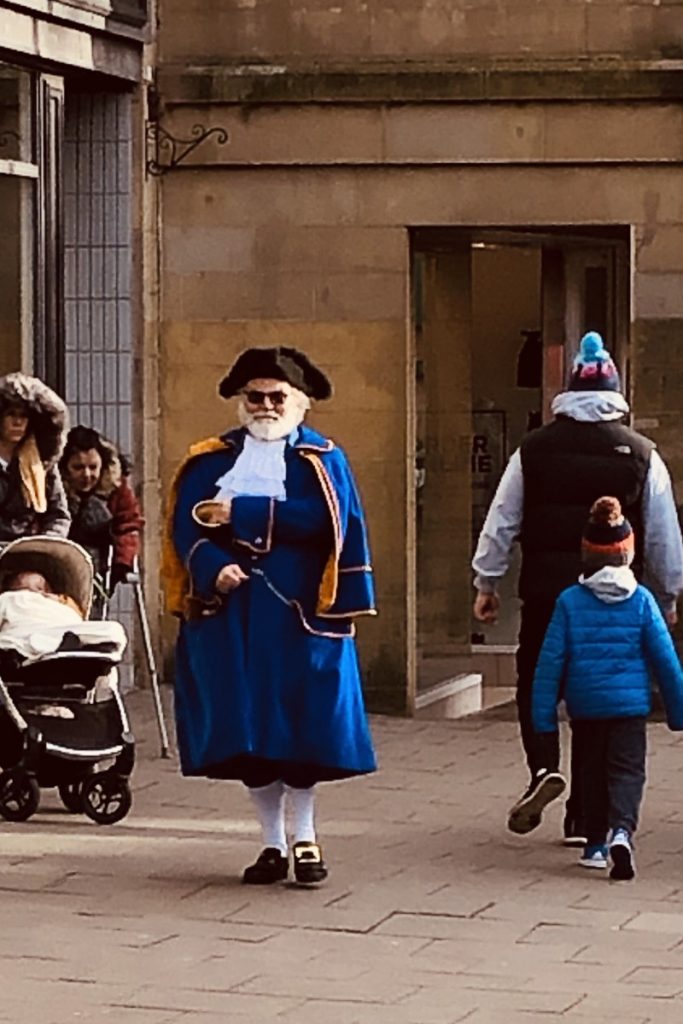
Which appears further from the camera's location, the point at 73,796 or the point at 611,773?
the point at 73,796

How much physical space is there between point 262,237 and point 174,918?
655 cm

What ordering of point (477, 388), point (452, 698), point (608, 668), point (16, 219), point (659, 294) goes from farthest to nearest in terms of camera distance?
1. point (477, 388)
2. point (452, 698)
3. point (659, 294)
4. point (16, 219)
5. point (608, 668)

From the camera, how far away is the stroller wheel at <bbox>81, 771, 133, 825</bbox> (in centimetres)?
1109

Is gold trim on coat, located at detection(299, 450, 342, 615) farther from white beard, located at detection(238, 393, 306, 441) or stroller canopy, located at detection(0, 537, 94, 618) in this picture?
stroller canopy, located at detection(0, 537, 94, 618)

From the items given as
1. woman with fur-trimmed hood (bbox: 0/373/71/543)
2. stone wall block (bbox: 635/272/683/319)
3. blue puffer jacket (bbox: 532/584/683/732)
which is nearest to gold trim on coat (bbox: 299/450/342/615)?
blue puffer jacket (bbox: 532/584/683/732)

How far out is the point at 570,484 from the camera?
35.3 feet

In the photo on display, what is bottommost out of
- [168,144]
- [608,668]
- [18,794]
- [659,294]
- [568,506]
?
[18,794]

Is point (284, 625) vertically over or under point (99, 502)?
under

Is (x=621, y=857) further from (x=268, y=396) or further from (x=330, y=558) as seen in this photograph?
(x=268, y=396)

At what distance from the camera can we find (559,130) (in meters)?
14.9

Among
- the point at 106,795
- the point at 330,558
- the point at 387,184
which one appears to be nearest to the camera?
the point at 330,558

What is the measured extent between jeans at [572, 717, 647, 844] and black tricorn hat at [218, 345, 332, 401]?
1.53m

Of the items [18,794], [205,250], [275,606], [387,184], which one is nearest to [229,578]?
[275,606]

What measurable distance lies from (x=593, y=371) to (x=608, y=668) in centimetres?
125
